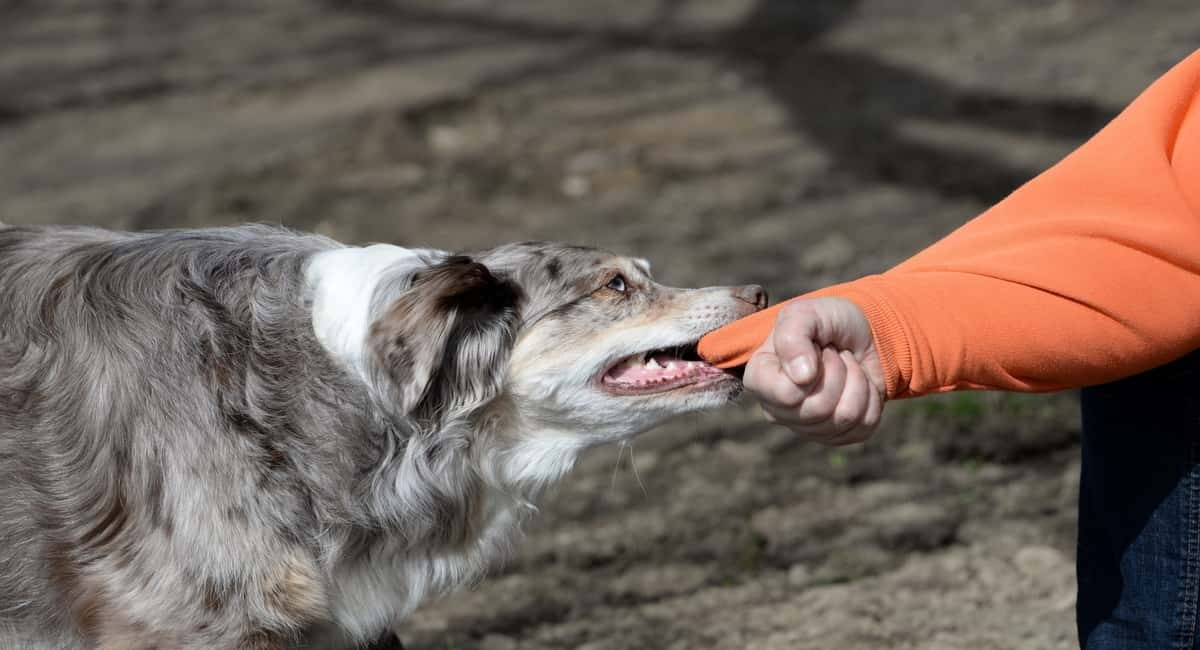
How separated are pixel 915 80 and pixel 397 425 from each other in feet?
20.3

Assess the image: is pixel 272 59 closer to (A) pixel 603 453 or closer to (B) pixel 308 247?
(A) pixel 603 453

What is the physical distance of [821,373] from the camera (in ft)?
7.33

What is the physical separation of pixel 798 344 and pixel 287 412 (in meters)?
1.13

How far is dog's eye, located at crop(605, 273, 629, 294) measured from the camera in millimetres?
3152

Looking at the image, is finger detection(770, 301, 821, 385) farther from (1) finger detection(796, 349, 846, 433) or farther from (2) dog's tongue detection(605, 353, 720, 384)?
(2) dog's tongue detection(605, 353, 720, 384)

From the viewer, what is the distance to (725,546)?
13.6 feet

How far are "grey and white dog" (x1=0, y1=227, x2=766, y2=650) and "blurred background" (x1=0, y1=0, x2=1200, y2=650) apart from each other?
0.86 meters

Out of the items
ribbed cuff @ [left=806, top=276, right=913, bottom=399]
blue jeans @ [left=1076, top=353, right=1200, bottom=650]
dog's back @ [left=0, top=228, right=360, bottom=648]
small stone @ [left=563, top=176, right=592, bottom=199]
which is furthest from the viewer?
small stone @ [left=563, top=176, right=592, bottom=199]

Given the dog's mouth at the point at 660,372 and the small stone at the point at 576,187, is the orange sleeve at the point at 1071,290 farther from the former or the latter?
the small stone at the point at 576,187

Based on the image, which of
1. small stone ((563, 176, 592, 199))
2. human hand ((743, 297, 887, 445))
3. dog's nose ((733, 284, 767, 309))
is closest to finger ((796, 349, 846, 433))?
human hand ((743, 297, 887, 445))

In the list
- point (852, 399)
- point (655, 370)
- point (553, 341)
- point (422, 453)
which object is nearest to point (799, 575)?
point (655, 370)

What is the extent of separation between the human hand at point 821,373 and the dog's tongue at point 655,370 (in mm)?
662

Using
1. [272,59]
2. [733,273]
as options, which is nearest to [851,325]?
[733,273]

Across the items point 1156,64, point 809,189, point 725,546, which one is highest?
point 1156,64
